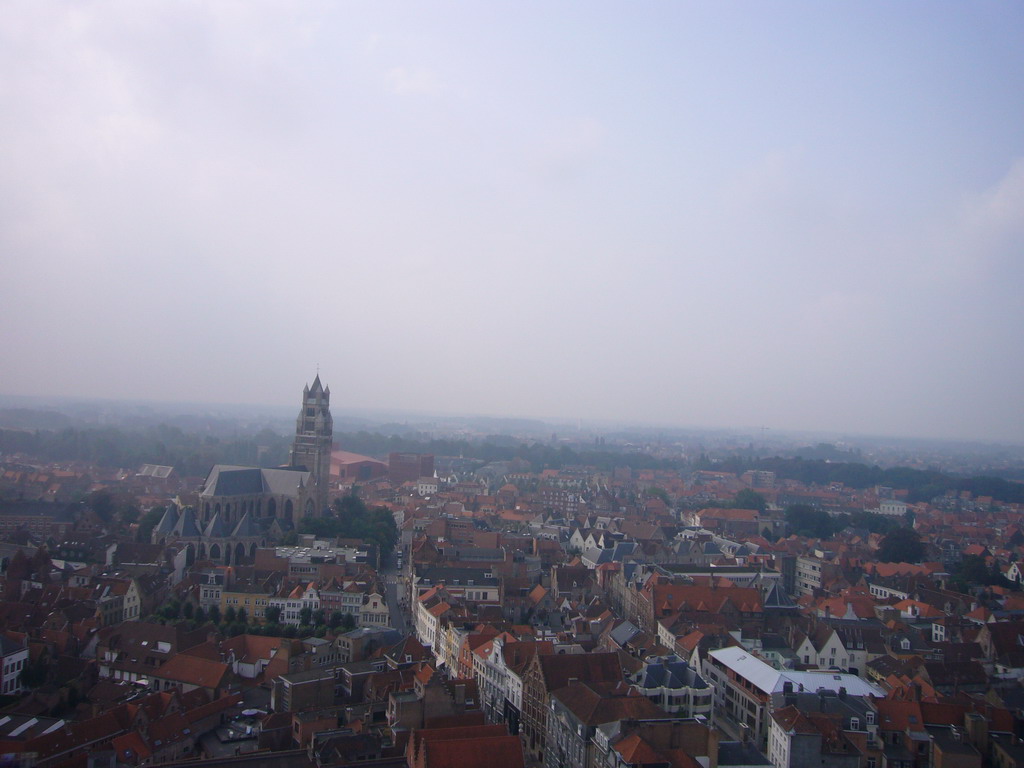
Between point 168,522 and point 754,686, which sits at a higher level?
point 168,522

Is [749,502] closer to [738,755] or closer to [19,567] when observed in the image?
[738,755]

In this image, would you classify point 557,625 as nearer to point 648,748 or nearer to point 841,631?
point 841,631

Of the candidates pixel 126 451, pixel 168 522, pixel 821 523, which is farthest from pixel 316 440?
pixel 126 451

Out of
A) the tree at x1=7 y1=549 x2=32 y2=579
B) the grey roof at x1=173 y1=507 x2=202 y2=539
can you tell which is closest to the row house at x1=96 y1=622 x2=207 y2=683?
the tree at x1=7 y1=549 x2=32 y2=579

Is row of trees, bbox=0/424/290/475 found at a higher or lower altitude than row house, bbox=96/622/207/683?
higher

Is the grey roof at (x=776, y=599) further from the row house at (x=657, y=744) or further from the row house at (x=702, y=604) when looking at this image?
the row house at (x=657, y=744)

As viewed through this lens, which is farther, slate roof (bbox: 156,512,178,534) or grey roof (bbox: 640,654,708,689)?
slate roof (bbox: 156,512,178,534)

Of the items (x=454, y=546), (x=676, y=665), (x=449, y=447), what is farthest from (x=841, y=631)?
(x=449, y=447)

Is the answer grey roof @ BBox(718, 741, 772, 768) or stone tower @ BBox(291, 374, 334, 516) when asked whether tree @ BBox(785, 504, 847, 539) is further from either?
grey roof @ BBox(718, 741, 772, 768)
